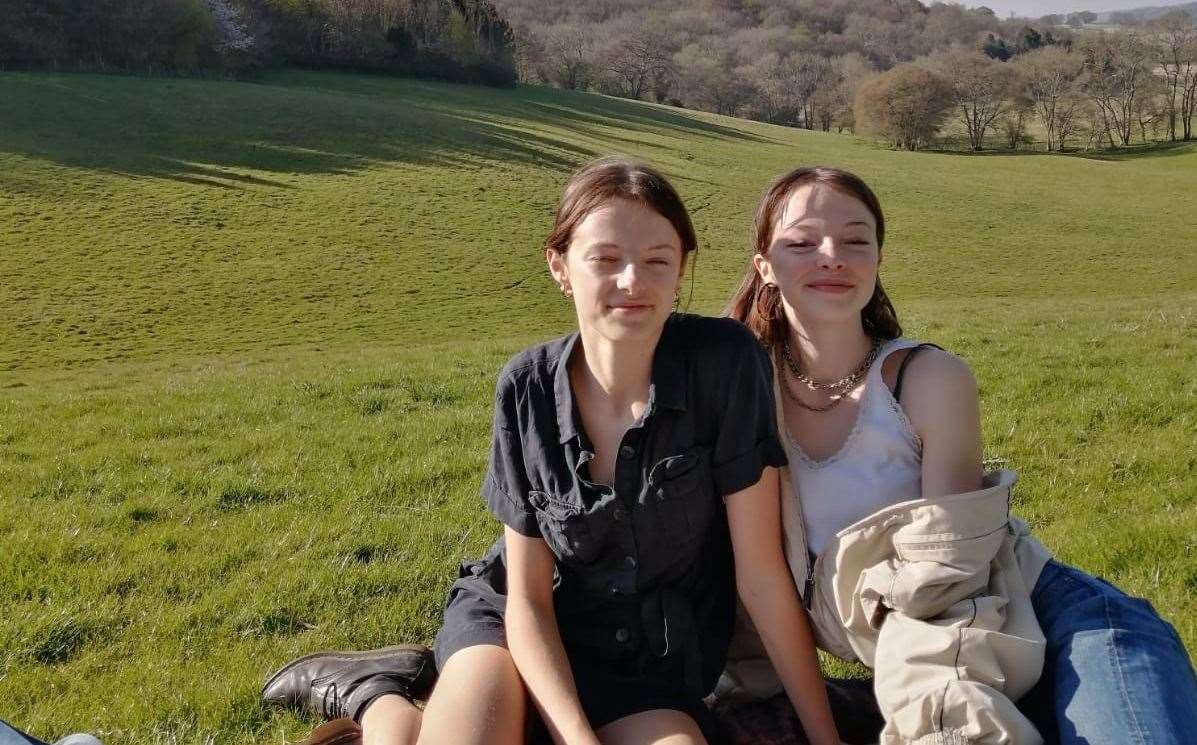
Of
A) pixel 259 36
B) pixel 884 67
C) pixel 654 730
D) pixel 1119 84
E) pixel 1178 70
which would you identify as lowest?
pixel 654 730

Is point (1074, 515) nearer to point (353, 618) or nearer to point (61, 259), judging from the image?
point (353, 618)

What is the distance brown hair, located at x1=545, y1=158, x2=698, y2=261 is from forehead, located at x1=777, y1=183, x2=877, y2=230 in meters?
0.35

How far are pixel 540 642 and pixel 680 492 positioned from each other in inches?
21.8

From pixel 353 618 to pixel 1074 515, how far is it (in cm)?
358

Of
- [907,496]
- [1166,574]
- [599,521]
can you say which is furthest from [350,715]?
[1166,574]

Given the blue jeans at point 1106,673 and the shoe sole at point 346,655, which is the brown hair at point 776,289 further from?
the shoe sole at point 346,655

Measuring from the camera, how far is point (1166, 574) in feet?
12.5

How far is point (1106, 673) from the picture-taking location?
2070mm

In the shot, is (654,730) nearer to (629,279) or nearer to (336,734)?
(336,734)

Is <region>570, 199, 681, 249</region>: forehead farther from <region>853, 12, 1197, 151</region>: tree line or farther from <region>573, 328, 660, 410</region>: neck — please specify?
<region>853, 12, 1197, 151</region>: tree line

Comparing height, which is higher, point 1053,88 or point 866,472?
point 1053,88

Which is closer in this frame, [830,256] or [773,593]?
[773,593]

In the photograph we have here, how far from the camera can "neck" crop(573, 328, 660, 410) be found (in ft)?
8.61

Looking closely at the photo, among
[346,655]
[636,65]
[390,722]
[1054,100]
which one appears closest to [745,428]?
[390,722]
